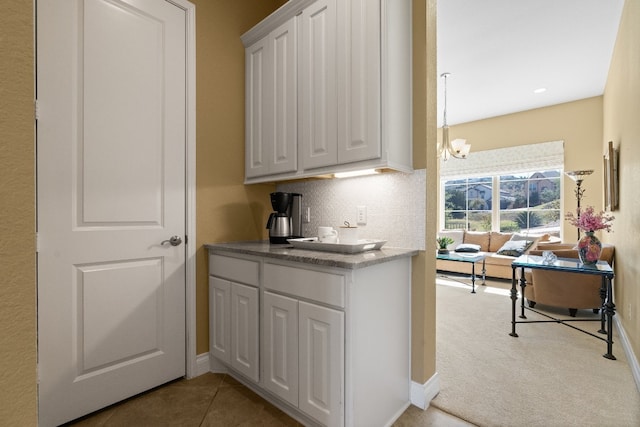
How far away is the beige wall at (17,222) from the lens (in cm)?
50

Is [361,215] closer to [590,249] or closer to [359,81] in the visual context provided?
[359,81]

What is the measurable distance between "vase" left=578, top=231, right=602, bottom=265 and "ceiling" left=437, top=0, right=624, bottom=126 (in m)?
2.11

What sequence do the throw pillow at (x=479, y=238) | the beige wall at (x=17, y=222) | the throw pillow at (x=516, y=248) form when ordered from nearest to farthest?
the beige wall at (x=17, y=222) < the throw pillow at (x=516, y=248) < the throw pillow at (x=479, y=238)

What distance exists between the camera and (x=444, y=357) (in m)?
2.45

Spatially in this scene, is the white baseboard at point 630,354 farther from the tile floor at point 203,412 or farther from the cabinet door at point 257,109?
the cabinet door at point 257,109

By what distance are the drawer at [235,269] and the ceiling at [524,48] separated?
286cm

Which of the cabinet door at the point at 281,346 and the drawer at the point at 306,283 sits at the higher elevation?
the drawer at the point at 306,283

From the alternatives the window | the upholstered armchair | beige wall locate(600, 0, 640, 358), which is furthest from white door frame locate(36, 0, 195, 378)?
the window

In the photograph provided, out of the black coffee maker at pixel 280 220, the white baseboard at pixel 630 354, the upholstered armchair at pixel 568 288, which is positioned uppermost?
the black coffee maker at pixel 280 220

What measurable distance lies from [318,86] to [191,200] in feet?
3.74

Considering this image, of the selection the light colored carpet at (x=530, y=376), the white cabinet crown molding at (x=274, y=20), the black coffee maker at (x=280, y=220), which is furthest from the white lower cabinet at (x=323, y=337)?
the white cabinet crown molding at (x=274, y=20)

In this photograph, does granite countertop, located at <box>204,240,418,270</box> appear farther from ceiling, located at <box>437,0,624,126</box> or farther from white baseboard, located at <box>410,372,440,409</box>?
ceiling, located at <box>437,0,624,126</box>

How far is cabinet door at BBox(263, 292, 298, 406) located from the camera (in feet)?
5.27

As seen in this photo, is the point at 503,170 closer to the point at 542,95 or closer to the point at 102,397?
the point at 542,95
